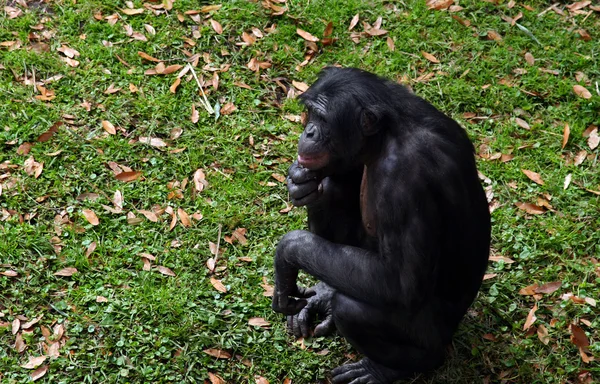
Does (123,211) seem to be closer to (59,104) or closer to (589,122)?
(59,104)

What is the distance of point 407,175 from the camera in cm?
530

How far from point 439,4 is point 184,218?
14.0 feet

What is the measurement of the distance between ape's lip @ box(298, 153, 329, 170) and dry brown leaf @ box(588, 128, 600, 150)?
12.5 ft

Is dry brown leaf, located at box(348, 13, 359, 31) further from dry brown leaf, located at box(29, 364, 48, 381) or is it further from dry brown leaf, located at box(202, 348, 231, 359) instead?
dry brown leaf, located at box(29, 364, 48, 381)

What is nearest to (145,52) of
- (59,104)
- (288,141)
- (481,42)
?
(59,104)

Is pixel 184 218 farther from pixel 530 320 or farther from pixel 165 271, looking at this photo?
pixel 530 320

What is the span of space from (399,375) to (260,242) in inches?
74.2

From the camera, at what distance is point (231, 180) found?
7867 mm

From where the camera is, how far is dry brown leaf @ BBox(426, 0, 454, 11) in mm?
9461

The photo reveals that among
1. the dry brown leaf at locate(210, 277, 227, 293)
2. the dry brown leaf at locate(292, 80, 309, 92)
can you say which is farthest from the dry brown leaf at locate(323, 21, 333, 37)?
the dry brown leaf at locate(210, 277, 227, 293)

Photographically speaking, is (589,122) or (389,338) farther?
(589,122)

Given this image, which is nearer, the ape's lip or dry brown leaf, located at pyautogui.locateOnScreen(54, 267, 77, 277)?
the ape's lip

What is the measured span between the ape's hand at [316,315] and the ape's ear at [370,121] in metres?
1.76

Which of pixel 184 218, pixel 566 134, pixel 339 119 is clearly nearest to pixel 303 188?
pixel 339 119
